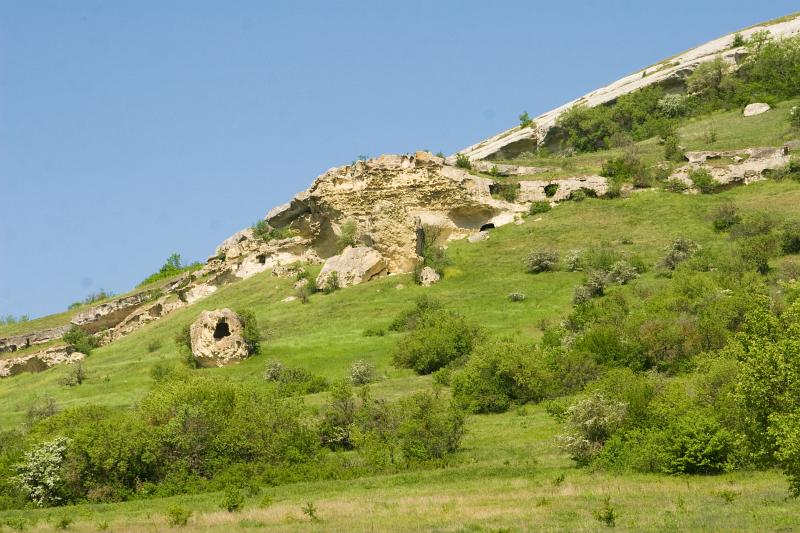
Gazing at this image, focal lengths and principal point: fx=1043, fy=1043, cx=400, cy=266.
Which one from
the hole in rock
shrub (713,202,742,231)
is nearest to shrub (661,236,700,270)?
shrub (713,202,742,231)

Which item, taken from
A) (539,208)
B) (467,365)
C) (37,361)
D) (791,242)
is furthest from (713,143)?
(37,361)

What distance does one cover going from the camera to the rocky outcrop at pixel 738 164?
7294cm

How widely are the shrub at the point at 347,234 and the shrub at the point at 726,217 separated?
77.9 feet

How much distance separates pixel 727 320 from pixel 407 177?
3646 centimetres

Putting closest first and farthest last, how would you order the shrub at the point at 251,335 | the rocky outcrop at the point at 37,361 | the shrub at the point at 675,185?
the shrub at the point at 251,335, the rocky outcrop at the point at 37,361, the shrub at the point at 675,185

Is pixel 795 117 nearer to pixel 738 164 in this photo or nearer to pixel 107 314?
pixel 738 164

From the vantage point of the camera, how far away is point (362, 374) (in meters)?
45.6

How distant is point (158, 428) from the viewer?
3381 centimetres

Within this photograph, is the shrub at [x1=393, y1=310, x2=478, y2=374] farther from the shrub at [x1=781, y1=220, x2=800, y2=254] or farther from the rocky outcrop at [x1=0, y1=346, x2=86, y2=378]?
the rocky outcrop at [x1=0, y1=346, x2=86, y2=378]

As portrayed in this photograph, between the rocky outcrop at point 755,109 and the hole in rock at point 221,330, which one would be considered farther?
the rocky outcrop at point 755,109

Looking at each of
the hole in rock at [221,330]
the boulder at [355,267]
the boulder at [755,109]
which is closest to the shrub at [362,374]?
the hole in rock at [221,330]

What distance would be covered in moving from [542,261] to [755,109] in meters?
41.1

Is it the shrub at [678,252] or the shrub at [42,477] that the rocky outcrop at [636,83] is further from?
the shrub at [42,477]

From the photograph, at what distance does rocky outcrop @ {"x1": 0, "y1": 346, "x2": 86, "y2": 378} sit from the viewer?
69.8 m
